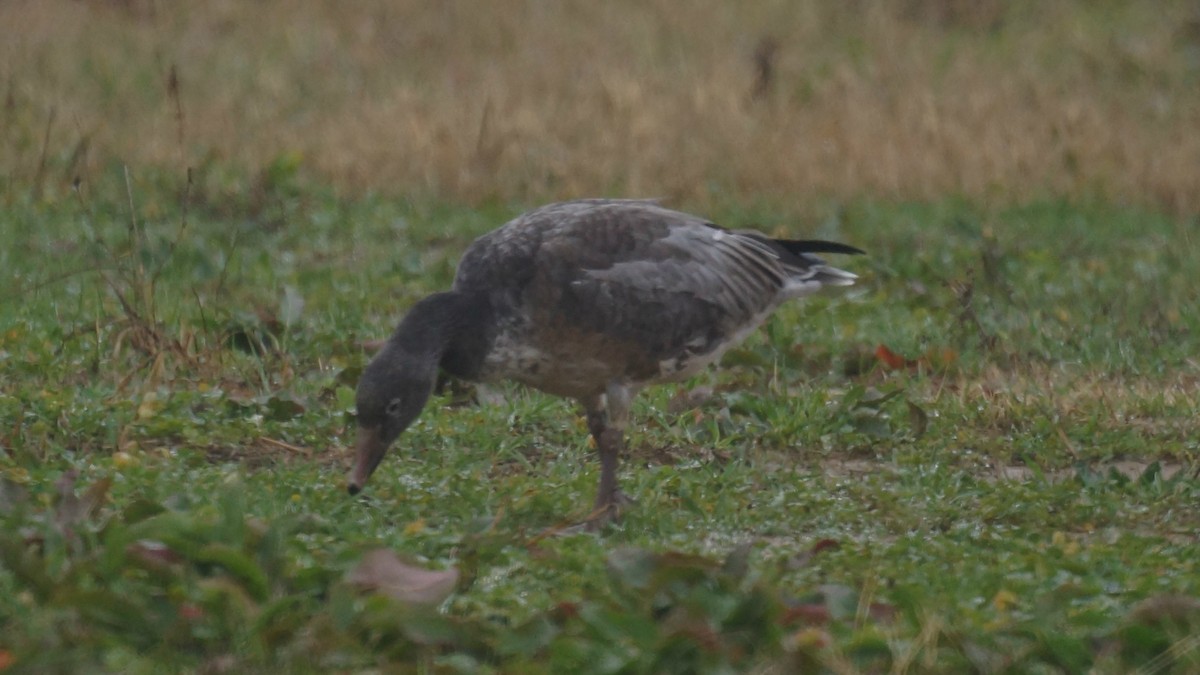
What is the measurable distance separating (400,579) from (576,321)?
5.00 ft

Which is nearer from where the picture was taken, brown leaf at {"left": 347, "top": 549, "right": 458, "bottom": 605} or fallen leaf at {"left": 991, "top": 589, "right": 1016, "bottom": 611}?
brown leaf at {"left": 347, "top": 549, "right": 458, "bottom": 605}

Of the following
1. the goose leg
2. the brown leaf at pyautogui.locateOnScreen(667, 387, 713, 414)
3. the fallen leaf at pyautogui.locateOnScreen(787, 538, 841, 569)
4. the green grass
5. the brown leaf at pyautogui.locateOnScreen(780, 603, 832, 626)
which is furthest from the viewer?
the brown leaf at pyautogui.locateOnScreen(667, 387, 713, 414)

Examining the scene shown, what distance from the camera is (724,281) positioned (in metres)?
6.57

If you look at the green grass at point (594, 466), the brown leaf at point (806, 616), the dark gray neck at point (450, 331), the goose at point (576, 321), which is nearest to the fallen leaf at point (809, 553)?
the green grass at point (594, 466)

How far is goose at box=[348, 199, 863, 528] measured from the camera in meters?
5.93

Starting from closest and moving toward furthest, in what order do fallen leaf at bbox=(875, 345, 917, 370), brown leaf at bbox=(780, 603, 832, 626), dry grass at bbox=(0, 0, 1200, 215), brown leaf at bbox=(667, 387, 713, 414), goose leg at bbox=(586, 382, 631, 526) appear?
brown leaf at bbox=(780, 603, 832, 626) → goose leg at bbox=(586, 382, 631, 526) → brown leaf at bbox=(667, 387, 713, 414) → fallen leaf at bbox=(875, 345, 917, 370) → dry grass at bbox=(0, 0, 1200, 215)

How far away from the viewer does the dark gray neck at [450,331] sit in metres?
5.96

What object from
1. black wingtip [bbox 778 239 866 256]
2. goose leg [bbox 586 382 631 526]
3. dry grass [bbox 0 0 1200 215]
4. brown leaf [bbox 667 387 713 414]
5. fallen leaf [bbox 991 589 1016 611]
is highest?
black wingtip [bbox 778 239 866 256]

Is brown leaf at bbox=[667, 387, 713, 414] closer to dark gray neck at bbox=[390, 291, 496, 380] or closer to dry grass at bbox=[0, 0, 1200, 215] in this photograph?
dark gray neck at bbox=[390, 291, 496, 380]

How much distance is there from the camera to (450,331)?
599 centimetres

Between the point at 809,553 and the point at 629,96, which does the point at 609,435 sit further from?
the point at 629,96

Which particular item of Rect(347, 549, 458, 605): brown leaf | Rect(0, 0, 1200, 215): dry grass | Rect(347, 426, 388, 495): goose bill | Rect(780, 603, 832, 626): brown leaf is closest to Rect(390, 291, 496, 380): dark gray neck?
Rect(347, 426, 388, 495): goose bill

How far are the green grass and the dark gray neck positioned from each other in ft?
1.51

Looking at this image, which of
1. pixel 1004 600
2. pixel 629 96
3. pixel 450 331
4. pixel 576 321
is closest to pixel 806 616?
pixel 1004 600
